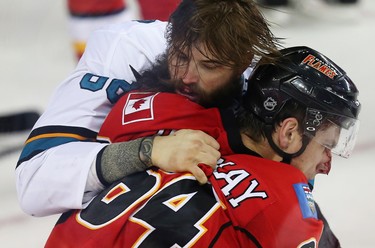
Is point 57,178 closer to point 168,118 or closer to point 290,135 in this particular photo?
point 168,118

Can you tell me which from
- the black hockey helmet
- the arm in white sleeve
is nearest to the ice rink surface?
the black hockey helmet

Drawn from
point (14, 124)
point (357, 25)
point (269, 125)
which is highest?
point (269, 125)

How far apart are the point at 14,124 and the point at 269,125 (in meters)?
1.60

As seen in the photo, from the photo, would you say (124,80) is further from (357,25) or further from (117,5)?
(357,25)

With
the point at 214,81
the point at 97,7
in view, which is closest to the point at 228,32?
the point at 214,81

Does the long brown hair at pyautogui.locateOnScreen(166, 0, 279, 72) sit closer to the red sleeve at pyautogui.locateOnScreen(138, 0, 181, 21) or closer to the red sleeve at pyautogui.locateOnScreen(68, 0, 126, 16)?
the red sleeve at pyautogui.locateOnScreen(138, 0, 181, 21)

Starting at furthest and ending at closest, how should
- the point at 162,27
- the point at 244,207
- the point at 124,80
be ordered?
the point at 162,27, the point at 124,80, the point at 244,207

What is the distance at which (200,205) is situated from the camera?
4.23ft

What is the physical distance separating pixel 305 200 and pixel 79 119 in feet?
1.38

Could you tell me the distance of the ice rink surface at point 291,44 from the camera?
225 centimetres

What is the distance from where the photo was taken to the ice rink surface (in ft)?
7.39

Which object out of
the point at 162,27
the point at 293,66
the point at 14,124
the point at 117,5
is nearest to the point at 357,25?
the point at 117,5

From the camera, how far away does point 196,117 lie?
1370 mm

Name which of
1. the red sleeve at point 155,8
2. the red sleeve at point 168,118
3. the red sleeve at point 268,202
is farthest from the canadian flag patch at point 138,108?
the red sleeve at point 155,8
